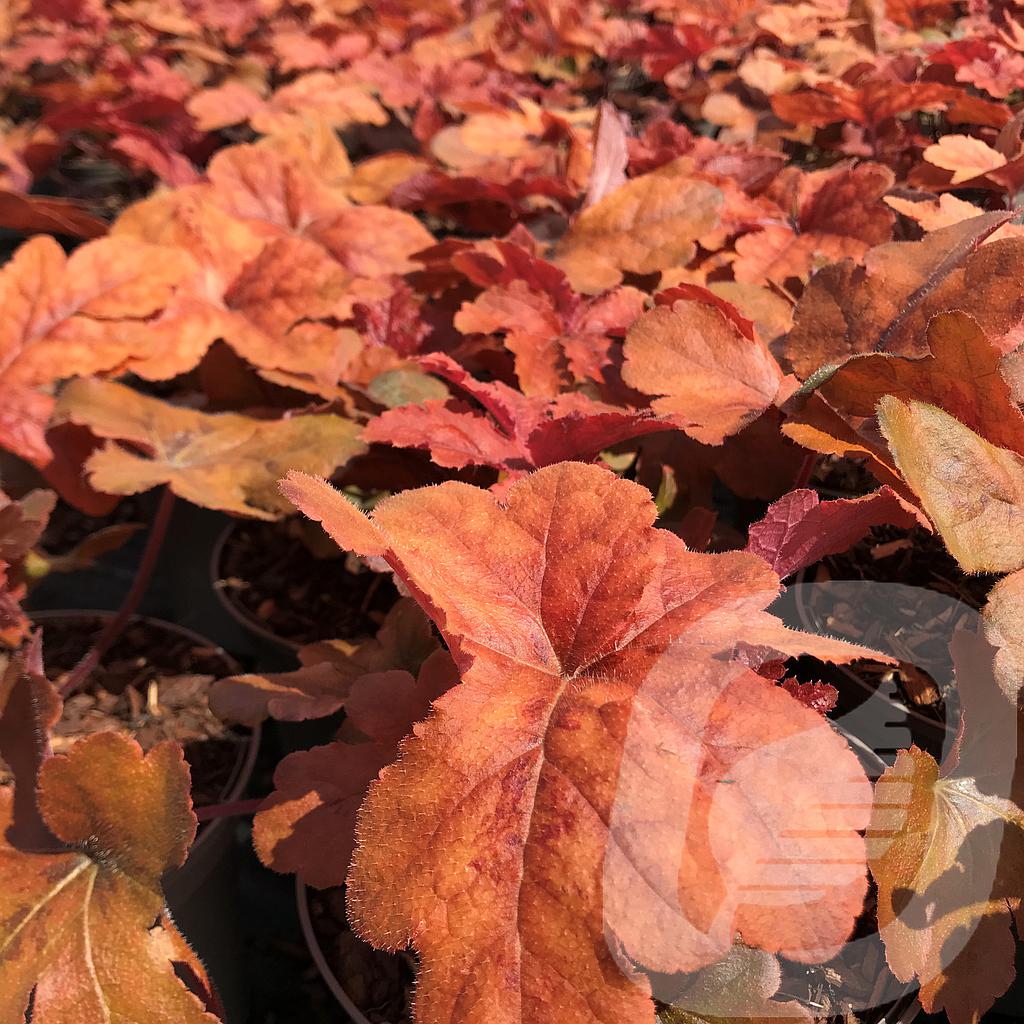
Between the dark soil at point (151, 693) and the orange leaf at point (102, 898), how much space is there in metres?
0.36

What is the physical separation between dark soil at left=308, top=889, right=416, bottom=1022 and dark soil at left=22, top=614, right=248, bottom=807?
1.04ft

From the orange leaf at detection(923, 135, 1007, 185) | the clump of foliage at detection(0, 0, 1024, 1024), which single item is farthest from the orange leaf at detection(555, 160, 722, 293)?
the orange leaf at detection(923, 135, 1007, 185)

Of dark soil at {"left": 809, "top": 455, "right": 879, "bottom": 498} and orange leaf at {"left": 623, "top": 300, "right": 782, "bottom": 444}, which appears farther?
dark soil at {"left": 809, "top": 455, "right": 879, "bottom": 498}

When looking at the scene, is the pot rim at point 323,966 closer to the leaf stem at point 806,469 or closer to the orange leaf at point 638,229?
the leaf stem at point 806,469

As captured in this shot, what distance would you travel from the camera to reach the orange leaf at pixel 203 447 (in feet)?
3.03

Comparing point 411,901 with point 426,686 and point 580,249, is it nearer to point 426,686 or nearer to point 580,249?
point 426,686

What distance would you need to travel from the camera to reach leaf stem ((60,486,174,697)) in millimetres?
1133

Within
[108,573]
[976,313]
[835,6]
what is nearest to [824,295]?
[976,313]

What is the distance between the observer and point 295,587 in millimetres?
1291

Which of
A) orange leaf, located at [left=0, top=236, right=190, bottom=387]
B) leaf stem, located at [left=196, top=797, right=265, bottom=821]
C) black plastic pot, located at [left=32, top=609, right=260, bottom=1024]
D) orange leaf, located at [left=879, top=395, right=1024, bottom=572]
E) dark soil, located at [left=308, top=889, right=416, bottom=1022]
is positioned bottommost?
black plastic pot, located at [left=32, top=609, right=260, bottom=1024]

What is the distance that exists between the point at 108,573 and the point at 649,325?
4.69 feet

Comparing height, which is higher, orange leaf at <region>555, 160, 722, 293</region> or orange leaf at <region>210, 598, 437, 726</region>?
orange leaf at <region>555, 160, 722, 293</region>

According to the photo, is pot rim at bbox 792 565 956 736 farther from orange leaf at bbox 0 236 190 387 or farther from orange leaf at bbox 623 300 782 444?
orange leaf at bbox 0 236 190 387

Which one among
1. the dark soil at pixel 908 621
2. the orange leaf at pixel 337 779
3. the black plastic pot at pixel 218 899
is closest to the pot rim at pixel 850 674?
the dark soil at pixel 908 621
